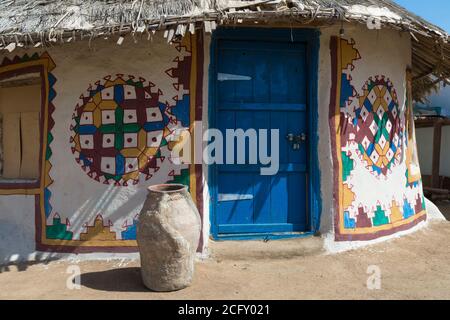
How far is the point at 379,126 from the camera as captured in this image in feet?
16.2

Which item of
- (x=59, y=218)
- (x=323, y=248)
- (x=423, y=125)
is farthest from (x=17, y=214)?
(x=423, y=125)

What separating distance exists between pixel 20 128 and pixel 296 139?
10.4 ft

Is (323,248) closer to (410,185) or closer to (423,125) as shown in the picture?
(410,185)

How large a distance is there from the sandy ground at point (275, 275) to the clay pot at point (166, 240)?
115mm

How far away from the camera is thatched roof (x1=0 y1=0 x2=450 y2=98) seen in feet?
12.8

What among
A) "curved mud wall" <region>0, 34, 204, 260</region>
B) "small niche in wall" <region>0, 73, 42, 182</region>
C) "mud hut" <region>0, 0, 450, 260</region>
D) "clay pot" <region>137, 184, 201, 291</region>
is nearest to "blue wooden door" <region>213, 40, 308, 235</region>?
"mud hut" <region>0, 0, 450, 260</region>

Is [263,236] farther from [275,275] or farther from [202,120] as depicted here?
[202,120]

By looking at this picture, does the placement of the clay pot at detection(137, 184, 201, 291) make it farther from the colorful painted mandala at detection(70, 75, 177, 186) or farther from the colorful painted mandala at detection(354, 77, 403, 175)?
the colorful painted mandala at detection(354, 77, 403, 175)

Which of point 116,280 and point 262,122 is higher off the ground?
point 262,122

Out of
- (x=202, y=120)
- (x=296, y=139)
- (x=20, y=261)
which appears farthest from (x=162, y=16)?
(x=20, y=261)

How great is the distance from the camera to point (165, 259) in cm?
351

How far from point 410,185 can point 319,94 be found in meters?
1.77

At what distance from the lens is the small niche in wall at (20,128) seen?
5012mm
